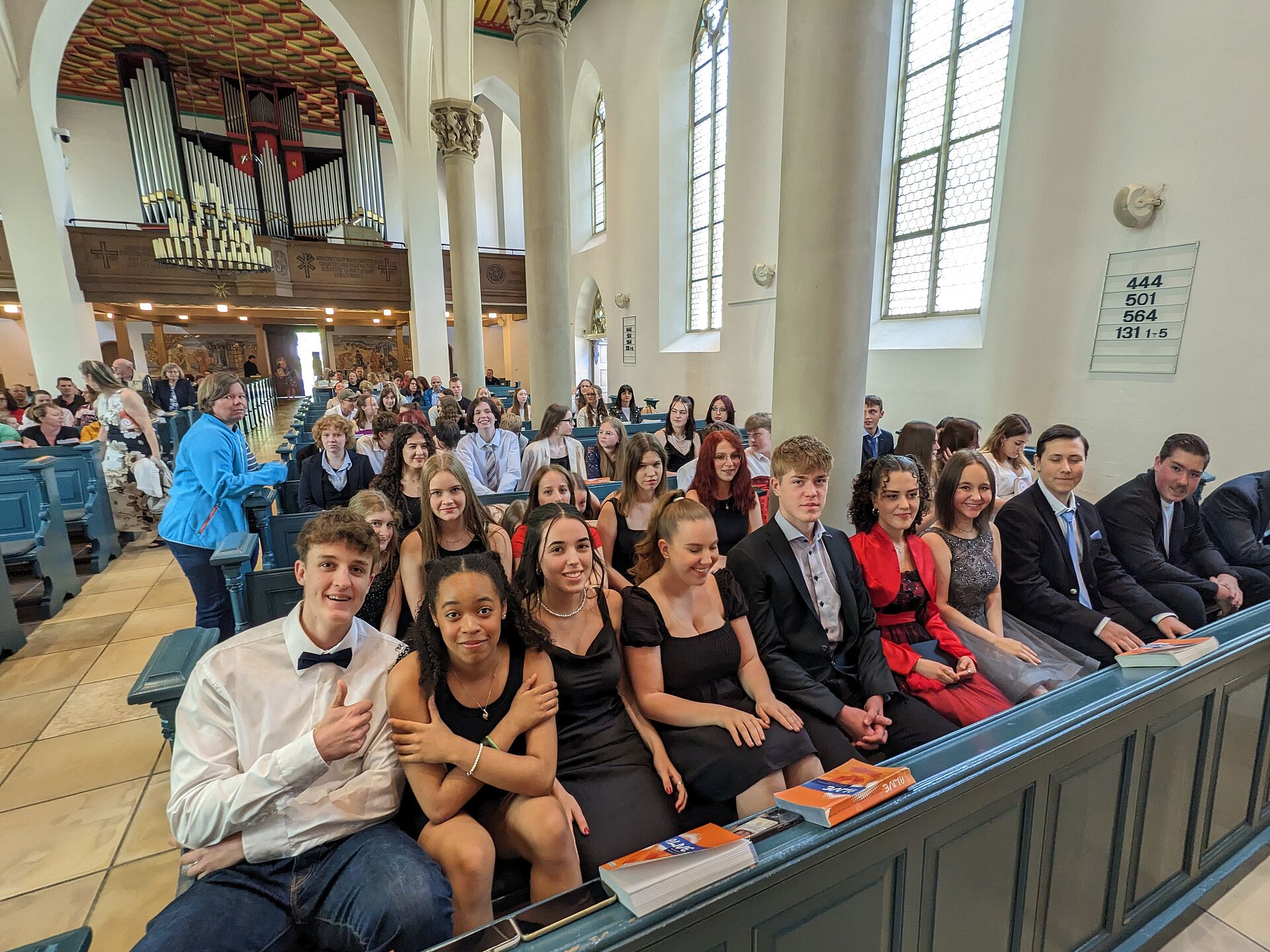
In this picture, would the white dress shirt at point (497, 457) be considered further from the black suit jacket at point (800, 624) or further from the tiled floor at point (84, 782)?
the black suit jacket at point (800, 624)

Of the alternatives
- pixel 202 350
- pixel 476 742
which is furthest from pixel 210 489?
pixel 202 350

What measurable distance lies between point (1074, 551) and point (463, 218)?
10.7 m

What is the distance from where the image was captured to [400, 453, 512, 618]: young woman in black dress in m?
2.52

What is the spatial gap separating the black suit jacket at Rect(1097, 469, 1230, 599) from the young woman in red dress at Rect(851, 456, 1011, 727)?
4.18ft

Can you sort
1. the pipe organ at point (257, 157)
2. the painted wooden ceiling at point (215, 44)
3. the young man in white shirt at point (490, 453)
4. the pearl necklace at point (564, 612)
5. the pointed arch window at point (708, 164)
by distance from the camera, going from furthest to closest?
the pipe organ at point (257, 157) < the painted wooden ceiling at point (215, 44) < the pointed arch window at point (708, 164) < the young man in white shirt at point (490, 453) < the pearl necklace at point (564, 612)

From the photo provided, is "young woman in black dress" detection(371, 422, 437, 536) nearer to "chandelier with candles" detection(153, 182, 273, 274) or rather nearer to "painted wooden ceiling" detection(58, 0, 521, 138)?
"chandelier with candles" detection(153, 182, 273, 274)

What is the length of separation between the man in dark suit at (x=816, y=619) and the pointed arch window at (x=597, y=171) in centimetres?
1256

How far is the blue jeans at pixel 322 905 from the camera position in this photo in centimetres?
127

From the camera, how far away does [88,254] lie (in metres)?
11.1

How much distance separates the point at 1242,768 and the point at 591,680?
230 centimetres

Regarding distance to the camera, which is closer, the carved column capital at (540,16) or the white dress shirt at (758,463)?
the white dress shirt at (758,463)

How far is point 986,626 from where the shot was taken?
2564 mm

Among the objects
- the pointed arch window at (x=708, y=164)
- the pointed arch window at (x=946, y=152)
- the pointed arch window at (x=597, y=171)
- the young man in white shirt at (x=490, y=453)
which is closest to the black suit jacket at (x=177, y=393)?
the young man in white shirt at (x=490, y=453)

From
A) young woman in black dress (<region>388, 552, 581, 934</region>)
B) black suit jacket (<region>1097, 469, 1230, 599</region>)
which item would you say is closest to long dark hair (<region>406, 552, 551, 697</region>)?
young woman in black dress (<region>388, 552, 581, 934</region>)
